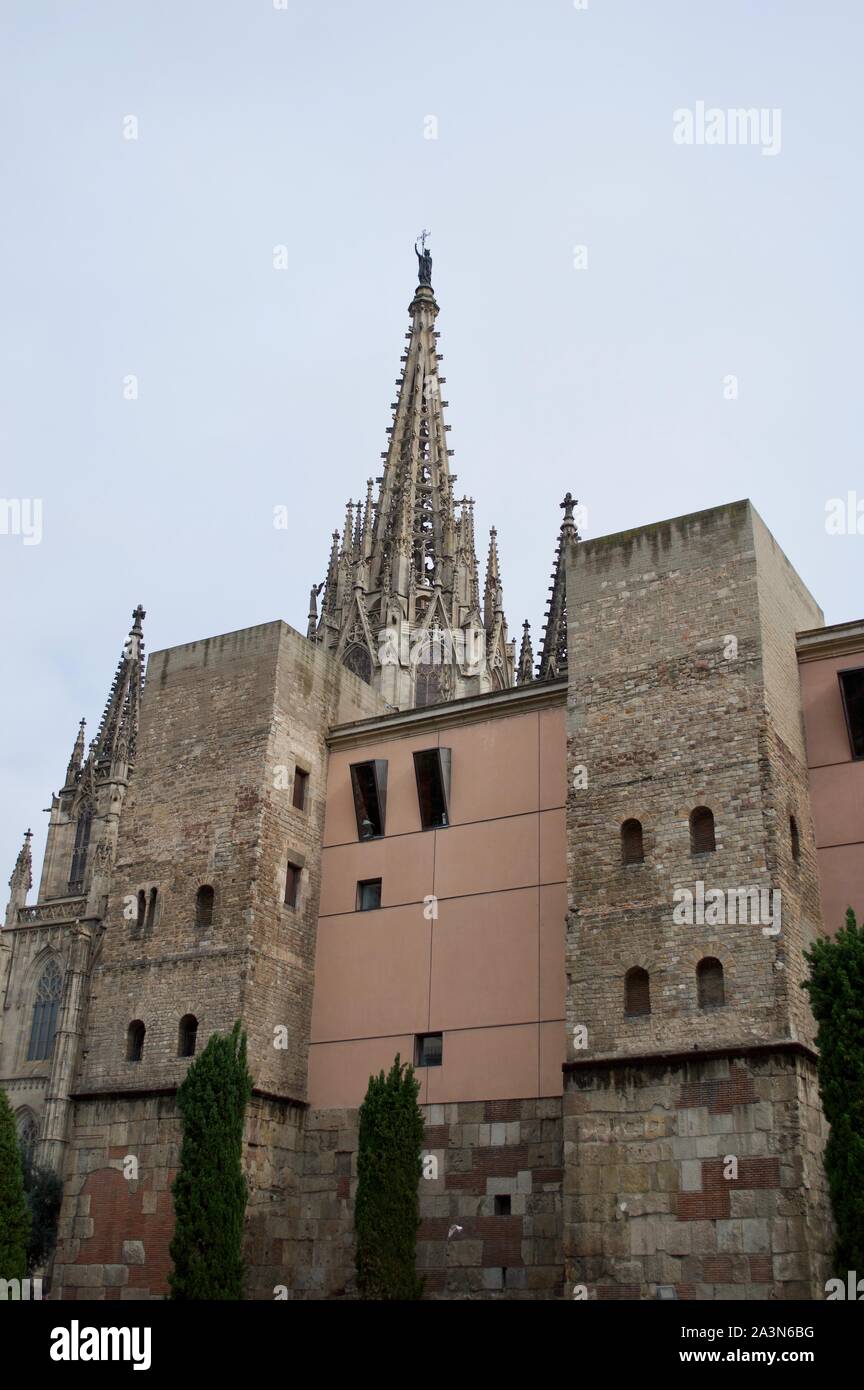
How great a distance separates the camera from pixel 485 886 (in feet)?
76.6

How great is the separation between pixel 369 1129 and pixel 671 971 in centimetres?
527

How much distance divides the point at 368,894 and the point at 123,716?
137 ft

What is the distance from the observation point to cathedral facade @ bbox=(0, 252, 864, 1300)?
61.1ft

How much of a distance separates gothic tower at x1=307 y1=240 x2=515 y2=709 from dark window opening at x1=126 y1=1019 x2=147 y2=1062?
29077mm

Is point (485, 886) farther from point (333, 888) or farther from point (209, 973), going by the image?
point (209, 973)

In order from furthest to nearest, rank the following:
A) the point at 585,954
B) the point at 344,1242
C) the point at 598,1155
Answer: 1. the point at 344,1242
2. the point at 585,954
3. the point at 598,1155

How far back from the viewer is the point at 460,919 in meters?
23.4

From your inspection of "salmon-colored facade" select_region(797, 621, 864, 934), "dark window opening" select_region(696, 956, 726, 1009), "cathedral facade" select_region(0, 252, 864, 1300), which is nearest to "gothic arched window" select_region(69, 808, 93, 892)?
"cathedral facade" select_region(0, 252, 864, 1300)

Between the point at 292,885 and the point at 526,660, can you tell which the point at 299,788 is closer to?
the point at 292,885

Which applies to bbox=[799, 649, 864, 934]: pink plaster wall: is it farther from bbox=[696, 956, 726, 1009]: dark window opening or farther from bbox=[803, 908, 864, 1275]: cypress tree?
bbox=[803, 908, 864, 1275]: cypress tree

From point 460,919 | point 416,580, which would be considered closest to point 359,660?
point 416,580

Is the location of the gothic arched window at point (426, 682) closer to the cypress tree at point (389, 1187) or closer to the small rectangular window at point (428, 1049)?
the small rectangular window at point (428, 1049)

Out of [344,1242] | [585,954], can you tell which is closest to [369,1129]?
[344,1242]
